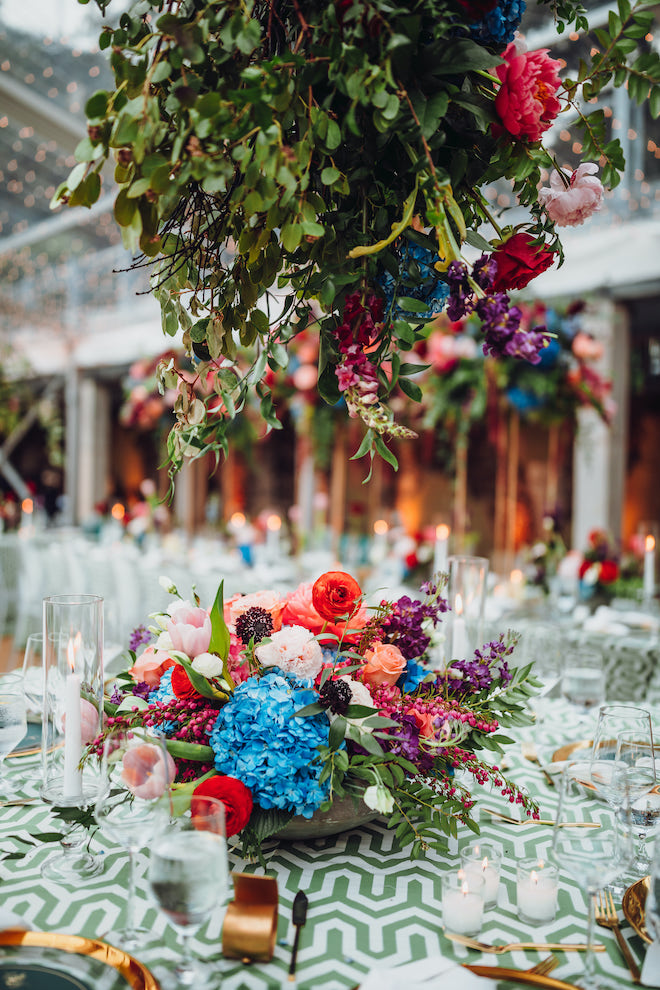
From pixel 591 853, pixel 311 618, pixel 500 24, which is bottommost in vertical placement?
pixel 591 853

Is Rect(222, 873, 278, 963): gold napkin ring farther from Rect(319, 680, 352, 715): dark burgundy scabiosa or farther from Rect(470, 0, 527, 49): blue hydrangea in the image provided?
Rect(470, 0, 527, 49): blue hydrangea

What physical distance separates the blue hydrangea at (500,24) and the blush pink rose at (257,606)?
863mm

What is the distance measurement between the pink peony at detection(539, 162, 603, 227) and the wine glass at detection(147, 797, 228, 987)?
0.84m

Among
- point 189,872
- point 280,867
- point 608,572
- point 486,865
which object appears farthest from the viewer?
point 608,572

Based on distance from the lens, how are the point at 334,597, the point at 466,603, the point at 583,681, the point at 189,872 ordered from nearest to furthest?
the point at 189,872, the point at 334,597, the point at 466,603, the point at 583,681

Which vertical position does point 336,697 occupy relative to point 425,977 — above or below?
above

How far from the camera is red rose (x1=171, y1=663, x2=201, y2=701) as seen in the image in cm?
109

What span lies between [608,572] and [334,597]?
2.58 meters

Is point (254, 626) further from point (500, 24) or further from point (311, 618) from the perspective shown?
point (500, 24)

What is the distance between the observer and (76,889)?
3.22 feet

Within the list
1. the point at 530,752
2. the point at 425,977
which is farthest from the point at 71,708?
the point at 530,752

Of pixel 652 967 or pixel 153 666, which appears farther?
pixel 153 666

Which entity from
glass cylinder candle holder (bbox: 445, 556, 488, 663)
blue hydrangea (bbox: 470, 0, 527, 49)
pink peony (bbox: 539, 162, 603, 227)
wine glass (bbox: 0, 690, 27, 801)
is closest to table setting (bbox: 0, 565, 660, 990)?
wine glass (bbox: 0, 690, 27, 801)

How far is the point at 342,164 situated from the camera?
98cm
